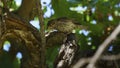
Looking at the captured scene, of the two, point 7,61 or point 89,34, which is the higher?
point 89,34

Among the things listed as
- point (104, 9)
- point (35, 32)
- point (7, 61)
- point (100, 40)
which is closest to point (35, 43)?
point (35, 32)

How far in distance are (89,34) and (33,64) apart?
1.78 feet

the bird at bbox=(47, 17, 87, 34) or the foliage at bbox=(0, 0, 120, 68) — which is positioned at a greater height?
the foliage at bbox=(0, 0, 120, 68)

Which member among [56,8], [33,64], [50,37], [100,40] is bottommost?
[33,64]

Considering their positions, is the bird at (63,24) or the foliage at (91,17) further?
the foliage at (91,17)

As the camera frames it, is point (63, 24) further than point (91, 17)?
No

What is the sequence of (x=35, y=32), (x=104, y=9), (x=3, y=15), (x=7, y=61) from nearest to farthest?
(x=3, y=15), (x=35, y=32), (x=7, y=61), (x=104, y=9)

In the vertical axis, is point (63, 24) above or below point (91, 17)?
below

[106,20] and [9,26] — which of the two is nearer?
[9,26]

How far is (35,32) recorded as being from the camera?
1654mm

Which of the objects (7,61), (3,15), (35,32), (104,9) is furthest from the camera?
(104,9)

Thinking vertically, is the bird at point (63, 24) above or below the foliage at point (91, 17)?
below

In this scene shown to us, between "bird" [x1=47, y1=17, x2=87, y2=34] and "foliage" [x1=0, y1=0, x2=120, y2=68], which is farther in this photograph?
"foliage" [x1=0, y1=0, x2=120, y2=68]

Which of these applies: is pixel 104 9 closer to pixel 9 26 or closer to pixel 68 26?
pixel 68 26
